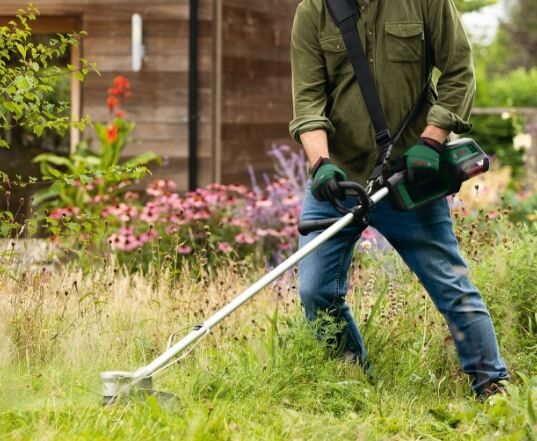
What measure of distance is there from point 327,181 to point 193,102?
182 inches

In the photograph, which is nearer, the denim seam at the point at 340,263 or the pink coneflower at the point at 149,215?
the denim seam at the point at 340,263

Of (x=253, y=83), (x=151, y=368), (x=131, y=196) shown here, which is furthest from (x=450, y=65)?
(x=253, y=83)

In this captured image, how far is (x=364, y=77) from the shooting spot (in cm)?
421

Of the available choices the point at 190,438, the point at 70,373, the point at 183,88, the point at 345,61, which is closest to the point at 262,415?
the point at 190,438

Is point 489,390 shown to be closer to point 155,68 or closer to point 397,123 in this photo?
point 397,123

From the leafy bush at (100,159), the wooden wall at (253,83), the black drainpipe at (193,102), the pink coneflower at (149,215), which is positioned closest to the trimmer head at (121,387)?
the pink coneflower at (149,215)

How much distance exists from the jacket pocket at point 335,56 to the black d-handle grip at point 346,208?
19.0 inches

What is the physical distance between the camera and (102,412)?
149 inches

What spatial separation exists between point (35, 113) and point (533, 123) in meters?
8.83

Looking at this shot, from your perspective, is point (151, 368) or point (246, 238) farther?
point (246, 238)

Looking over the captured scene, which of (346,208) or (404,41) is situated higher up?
(404,41)

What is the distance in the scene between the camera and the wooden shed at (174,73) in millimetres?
8570

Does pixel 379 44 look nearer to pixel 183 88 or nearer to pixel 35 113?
pixel 35 113

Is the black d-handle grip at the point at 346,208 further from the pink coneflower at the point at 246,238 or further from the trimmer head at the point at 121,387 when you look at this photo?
the pink coneflower at the point at 246,238
